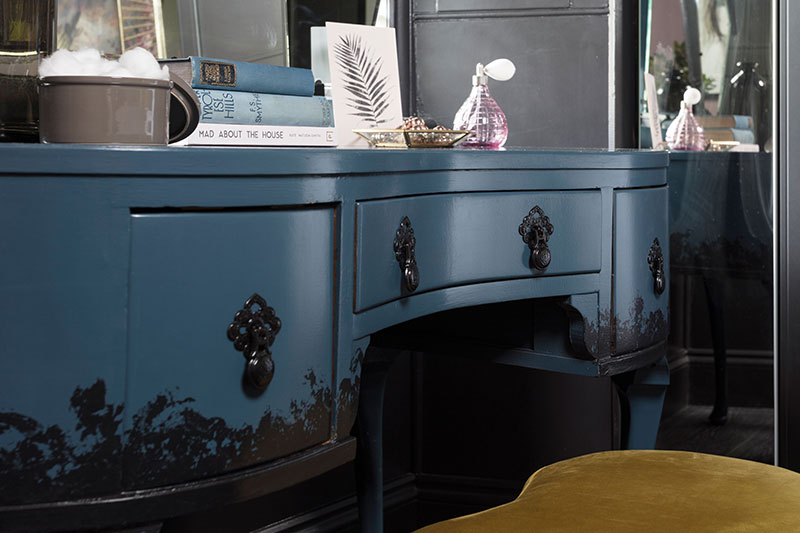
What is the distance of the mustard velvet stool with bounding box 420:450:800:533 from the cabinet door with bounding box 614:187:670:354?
0.42 meters

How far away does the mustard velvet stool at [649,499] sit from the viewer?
885 mm

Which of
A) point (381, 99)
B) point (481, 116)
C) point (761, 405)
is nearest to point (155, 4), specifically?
point (381, 99)

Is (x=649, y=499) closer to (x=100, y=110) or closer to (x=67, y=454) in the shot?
(x=67, y=454)

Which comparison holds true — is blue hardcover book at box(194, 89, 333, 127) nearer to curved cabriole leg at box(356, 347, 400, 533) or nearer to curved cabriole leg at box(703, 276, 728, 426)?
curved cabriole leg at box(356, 347, 400, 533)

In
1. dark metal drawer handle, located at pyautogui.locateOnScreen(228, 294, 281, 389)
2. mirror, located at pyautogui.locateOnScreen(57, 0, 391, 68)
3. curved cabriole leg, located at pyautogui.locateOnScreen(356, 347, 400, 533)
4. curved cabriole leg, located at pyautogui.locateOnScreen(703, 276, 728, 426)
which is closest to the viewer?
dark metal drawer handle, located at pyautogui.locateOnScreen(228, 294, 281, 389)

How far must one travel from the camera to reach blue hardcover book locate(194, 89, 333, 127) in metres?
1.14

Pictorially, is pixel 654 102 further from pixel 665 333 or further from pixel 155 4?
pixel 155 4

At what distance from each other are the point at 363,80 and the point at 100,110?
0.81m

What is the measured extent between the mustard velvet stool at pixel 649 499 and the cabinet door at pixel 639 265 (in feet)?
1.37

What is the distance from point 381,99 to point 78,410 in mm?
1002

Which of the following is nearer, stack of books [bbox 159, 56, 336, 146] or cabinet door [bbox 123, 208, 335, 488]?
cabinet door [bbox 123, 208, 335, 488]

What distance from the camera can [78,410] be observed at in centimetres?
79

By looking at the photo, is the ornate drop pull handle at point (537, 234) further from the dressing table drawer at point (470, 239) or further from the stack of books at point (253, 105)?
the stack of books at point (253, 105)

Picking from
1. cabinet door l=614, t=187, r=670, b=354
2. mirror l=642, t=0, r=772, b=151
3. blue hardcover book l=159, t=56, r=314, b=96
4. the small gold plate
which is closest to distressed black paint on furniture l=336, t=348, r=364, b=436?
blue hardcover book l=159, t=56, r=314, b=96
